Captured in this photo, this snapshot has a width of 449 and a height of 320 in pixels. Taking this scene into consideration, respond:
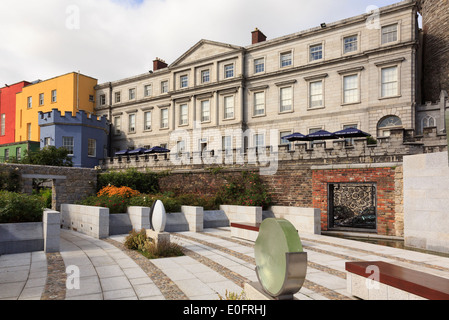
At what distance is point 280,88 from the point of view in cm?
2750

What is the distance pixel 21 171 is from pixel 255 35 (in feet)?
74.6

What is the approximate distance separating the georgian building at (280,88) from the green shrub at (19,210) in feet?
60.8

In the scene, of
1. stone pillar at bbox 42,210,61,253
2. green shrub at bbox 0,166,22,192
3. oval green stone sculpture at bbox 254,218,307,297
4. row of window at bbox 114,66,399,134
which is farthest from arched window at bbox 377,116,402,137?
green shrub at bbox 0,166,22,192

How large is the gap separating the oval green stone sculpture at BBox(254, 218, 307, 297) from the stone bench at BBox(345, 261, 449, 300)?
5.91 feet

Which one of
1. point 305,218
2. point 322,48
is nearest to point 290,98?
point 322,48

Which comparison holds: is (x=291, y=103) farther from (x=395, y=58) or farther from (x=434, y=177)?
(x=434, y=177)

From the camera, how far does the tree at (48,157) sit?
82.2 ft

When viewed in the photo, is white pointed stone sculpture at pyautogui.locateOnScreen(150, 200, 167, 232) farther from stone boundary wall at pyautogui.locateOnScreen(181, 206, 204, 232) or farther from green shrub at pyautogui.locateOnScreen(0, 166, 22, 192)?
green shrub at pyautogui.locateOnScreen(0, 166, 22, 192)

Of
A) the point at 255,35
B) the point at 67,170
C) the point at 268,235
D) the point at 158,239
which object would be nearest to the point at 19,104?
the point at 67,170

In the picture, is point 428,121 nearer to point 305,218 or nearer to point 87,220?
point 305,218

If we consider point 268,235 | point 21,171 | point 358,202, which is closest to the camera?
point 268,235

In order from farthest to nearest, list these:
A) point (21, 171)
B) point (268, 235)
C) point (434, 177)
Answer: point (21, 171)
point (434, 177)
point (268, 235)

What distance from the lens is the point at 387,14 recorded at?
885 inches

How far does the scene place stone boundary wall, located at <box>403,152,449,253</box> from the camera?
1057 cm
